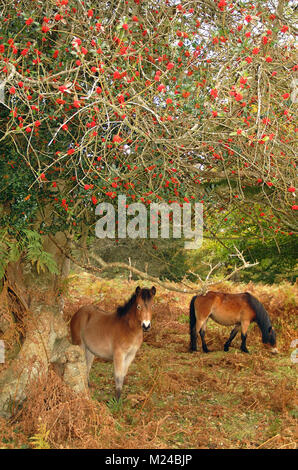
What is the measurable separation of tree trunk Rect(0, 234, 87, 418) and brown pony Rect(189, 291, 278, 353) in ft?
14.5

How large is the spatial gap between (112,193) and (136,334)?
2646 millimetres

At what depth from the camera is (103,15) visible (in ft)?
19.7

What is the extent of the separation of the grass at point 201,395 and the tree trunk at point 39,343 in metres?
0.76

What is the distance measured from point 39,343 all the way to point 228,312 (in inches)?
219

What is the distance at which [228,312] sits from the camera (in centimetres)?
1097

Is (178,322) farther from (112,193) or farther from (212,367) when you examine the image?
(112,193)

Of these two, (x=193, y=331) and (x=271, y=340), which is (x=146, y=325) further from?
(x=271, y=340)

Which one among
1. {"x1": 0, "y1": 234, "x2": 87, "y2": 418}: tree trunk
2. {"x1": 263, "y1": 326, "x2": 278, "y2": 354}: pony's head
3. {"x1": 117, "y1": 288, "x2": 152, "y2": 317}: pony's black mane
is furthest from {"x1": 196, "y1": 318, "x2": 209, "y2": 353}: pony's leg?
{"x1": 0, "y1": 234, "x2": 87, "y2": 418}: tree trunk

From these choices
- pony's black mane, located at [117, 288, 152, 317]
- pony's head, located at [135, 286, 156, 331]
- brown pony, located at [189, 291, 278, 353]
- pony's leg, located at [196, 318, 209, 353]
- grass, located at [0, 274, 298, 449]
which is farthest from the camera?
pony's leg, located at [196, 318, 209, 353]

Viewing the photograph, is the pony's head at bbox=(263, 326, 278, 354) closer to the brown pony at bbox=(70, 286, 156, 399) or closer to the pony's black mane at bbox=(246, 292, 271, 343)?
the pony's black mane at bbox=(246, 292, 271, 343)

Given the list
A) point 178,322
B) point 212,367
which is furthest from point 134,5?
point 178,322

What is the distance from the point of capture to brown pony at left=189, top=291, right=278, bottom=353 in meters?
10.8

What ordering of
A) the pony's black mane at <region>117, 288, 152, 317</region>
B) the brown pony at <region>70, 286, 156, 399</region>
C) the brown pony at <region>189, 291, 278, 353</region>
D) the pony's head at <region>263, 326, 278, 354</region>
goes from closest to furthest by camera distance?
the pony's black mane at <region>117, 288, 152, 317</region>
the brown pony at <region>70, 286, 156, 399</region>
the pony's head at <region>263, 326, 278, 354</region>
the brown pony at <region>189, 291, 278, 353</region>

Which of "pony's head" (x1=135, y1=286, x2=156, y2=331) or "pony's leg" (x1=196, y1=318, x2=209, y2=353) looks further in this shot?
"pony's leg" (x1=196, y1=318, x2=209, y2=353)
